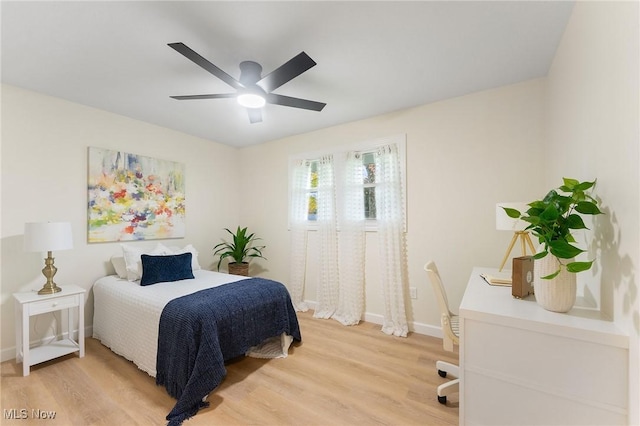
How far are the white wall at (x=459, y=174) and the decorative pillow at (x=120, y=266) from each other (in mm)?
2759

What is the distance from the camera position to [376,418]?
169cm

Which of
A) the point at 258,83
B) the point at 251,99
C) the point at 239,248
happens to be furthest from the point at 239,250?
the point at 258,83

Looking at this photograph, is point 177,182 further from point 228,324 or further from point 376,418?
point 376,418

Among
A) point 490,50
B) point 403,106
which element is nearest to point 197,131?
point 403,106

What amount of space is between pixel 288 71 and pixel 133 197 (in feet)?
8.67

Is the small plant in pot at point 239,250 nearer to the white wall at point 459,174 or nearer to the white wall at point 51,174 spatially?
the white wall at point 51,174

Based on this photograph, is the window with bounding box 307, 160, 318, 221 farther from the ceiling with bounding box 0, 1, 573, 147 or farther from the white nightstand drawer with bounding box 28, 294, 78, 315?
the white nightstand drawer with bounding box 28, 294, 78, 315

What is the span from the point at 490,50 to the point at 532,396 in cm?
218

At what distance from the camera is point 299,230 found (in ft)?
12.4

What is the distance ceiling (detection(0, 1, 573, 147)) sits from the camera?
5.18 ft

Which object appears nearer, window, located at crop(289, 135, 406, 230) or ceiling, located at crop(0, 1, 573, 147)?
ceiling, located at crop(0, 1, 573, 147)

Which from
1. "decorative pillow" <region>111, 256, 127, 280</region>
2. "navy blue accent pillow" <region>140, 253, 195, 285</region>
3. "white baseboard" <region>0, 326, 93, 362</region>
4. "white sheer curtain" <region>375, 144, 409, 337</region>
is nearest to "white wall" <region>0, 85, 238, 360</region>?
"white baseboard" <region>0, 326, 93, 362</region>

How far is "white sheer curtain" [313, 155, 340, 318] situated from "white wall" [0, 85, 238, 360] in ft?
7.08

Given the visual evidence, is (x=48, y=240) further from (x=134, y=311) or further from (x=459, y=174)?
(x=459, y=174)
